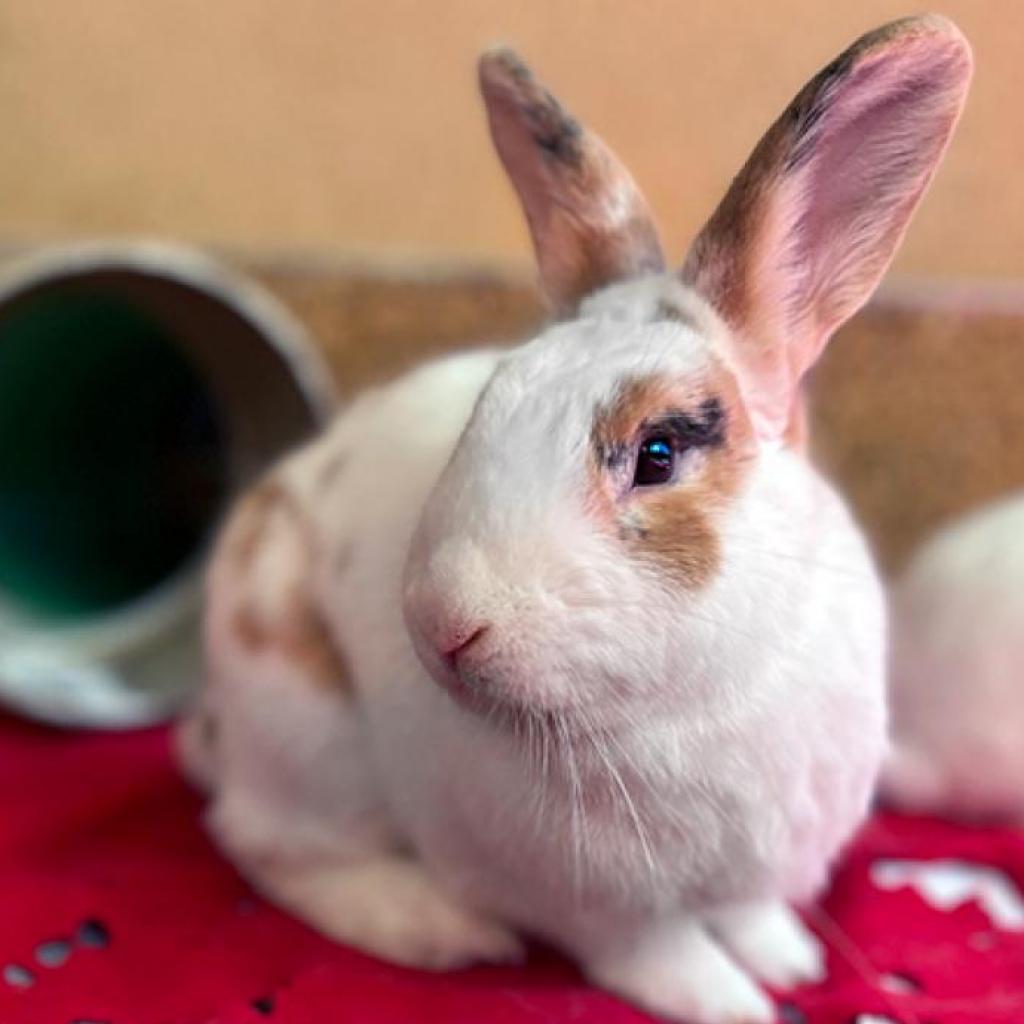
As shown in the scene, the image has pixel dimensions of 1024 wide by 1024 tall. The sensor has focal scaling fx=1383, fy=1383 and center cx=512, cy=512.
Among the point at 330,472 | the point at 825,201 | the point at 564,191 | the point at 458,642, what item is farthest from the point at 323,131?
the point at 458,642

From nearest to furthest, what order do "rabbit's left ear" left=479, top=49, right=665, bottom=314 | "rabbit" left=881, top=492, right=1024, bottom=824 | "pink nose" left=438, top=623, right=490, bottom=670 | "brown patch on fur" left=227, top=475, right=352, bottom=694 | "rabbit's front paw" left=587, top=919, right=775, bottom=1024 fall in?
1. "pink nose" left=438, top=623, right=490, bottom=670
2. "rabbit's left ear" left=479, top=49, right=665, bottom=314
3. "rabbit's front paw" left=587, top=919, right=775, bottom=1024
4. "brown patch on fur" left=227, top=475, right=352, bottom=694
5. "rabbit" left=881, top=492, right=1024, bottom=824

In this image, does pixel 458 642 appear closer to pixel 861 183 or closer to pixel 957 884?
pixel 861 183

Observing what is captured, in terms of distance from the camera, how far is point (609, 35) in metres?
1.35

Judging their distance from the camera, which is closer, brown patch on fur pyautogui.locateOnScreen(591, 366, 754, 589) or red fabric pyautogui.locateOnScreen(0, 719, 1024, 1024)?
brown patch on fur pyautogui.locateOnScreen(591, 366, 754, 589)

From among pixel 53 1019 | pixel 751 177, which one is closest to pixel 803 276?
pixel 751 177

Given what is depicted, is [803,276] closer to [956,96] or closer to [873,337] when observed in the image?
[956,96]

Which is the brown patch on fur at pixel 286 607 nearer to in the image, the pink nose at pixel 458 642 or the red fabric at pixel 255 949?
the red fabric at pixel 255 949

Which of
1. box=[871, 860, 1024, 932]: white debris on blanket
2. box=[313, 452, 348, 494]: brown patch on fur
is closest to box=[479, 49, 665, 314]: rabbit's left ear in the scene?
box=[313, 452, 348, 494]: brown patch on fur

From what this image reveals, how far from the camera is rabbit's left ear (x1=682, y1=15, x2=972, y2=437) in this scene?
0.80 meters

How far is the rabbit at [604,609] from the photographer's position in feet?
A: 2.60

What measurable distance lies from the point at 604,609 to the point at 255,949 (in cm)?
55

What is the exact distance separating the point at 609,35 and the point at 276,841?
2.71 feet

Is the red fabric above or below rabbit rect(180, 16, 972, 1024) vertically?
below

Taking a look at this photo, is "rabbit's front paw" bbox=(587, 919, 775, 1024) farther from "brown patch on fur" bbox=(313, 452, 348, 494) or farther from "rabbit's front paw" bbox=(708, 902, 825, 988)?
"brown patch on fur" bbox=(313, 452, 348, 494)
